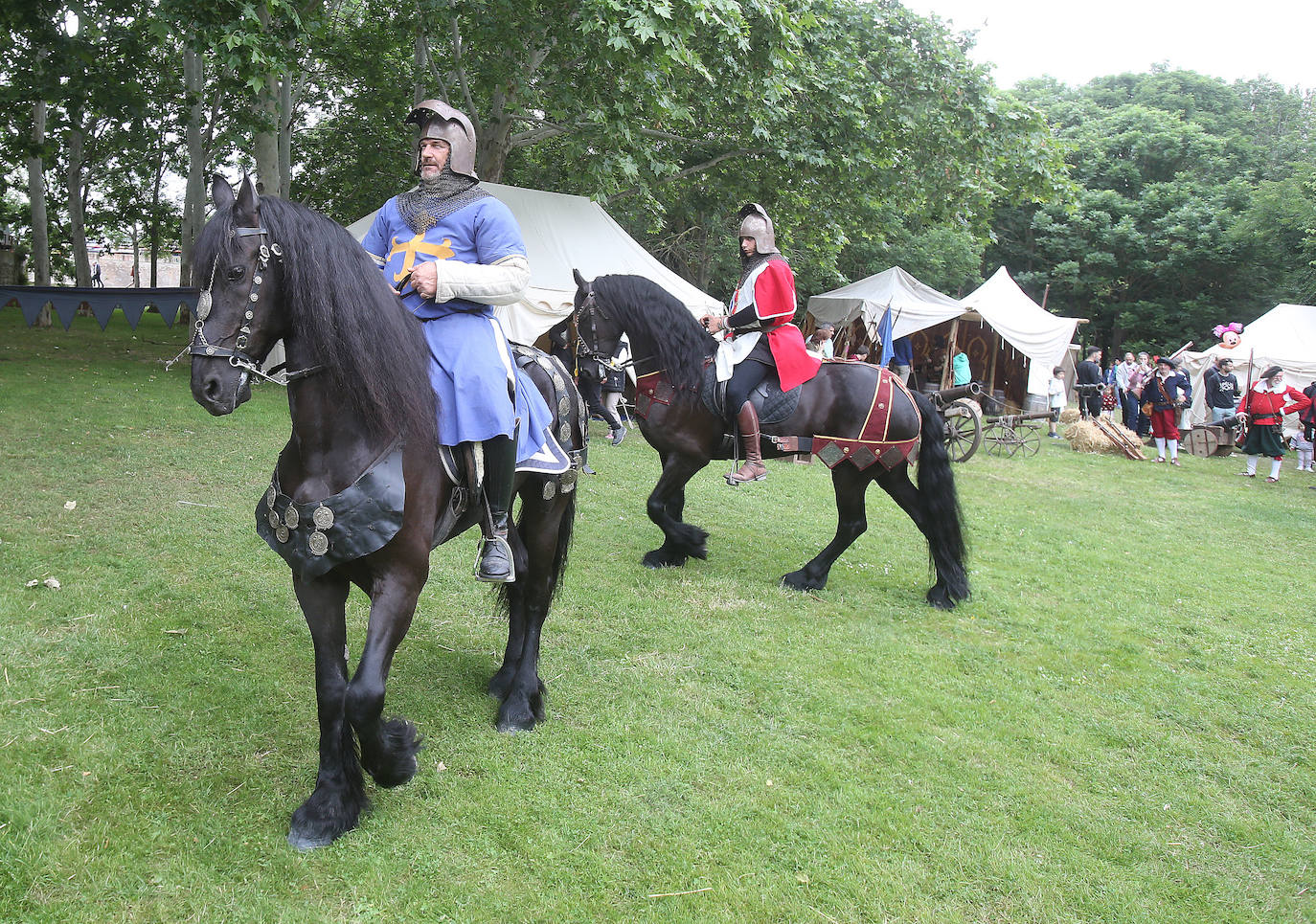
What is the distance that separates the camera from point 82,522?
638 centimetres

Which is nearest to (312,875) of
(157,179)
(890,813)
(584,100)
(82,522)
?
(890,813)

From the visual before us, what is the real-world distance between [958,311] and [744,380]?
14.9m

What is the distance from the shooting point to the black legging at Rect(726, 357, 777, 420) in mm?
6930

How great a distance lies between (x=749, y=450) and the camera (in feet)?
22.6

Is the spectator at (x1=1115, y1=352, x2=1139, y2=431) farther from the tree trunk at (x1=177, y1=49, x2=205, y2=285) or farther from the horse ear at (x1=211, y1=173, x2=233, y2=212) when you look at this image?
the horse ear at (x1=211, y1=173, x2=233, y2=212)

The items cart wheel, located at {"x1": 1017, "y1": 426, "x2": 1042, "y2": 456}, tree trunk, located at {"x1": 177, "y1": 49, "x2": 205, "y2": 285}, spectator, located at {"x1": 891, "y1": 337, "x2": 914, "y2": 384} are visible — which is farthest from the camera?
spectator, located at {"x1": 891, "y1": 337, "x2": 914, "y2": 384}

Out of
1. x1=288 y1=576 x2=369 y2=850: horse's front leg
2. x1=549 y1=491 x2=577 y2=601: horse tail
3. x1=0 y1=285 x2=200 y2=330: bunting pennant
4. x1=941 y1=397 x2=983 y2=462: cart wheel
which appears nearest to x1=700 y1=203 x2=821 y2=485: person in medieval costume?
x1=549 y1=491 x2=577 y2=601: horse tail

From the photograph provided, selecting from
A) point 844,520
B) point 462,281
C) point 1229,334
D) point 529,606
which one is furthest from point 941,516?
point 1229,334

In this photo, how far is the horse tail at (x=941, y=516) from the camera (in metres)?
6.59

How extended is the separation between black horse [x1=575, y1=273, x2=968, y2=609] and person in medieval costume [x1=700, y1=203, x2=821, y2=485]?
0.18m

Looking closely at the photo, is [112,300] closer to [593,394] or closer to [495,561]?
[593,394]

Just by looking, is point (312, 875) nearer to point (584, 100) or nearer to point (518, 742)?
point (518, 742)

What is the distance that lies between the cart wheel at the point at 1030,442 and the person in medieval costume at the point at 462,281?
14346mm

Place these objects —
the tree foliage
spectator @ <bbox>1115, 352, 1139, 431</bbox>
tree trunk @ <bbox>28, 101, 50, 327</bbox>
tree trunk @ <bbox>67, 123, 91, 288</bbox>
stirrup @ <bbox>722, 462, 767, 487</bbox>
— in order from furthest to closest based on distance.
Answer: the tree foliage
tree trunk @ <bbox>67, 123, 91, 288</bbox>
spectator @ <bbox>1115, 352, 1139, 431</bbox>
tree trunk @ <bbox>28, 101, 50, 327</bbox>
stirrup @ <bbox>722, 462, 767, 487</bbox>
